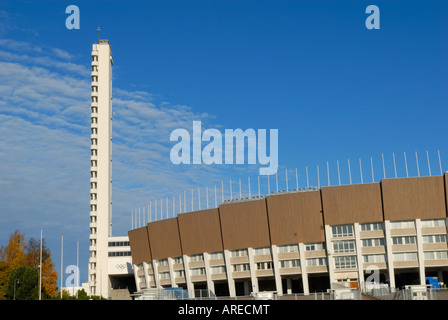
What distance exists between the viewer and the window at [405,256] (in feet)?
278

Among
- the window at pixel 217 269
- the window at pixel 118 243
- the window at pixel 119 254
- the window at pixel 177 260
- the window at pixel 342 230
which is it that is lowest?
the window at pixel 217 269

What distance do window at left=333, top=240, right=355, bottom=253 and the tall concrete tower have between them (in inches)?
2420

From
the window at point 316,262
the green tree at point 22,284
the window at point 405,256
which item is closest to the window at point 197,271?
the window at point 316,262

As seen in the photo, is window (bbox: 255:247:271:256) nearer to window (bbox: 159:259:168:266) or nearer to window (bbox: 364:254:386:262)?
window (bbox: 364:254:386:262)

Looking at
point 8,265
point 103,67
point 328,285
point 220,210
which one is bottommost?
point 328,285

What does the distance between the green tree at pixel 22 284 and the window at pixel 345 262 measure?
179 ft

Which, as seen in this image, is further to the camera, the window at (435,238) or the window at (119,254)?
the window at (119,254)

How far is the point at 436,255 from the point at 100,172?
80.0m

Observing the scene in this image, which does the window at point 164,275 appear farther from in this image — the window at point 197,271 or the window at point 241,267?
the window at point 241,267

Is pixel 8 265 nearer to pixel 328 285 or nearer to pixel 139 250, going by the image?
pixel 139 250

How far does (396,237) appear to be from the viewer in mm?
85438
